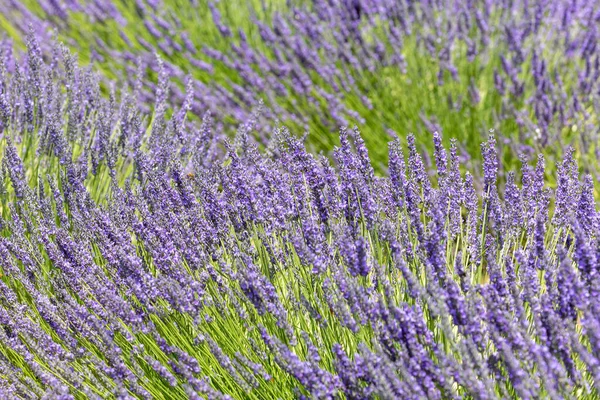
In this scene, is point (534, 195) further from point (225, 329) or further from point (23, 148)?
point (23, 148)

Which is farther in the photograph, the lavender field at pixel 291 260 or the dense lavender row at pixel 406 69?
the dense lavender row at pixel 406 69

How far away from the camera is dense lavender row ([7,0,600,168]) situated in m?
3.82

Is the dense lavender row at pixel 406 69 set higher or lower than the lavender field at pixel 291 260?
higher

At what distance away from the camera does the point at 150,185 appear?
2352mm

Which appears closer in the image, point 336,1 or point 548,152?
point 548,152

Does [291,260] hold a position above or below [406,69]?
below

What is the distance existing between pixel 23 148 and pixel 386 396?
2049 mm

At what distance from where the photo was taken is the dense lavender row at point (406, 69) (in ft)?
12.5

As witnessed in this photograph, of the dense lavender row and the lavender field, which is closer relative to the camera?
the lavender field

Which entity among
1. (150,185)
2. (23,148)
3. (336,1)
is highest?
(336,1)

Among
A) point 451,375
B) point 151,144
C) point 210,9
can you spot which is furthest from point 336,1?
point 451,375

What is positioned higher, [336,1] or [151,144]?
[336,1]

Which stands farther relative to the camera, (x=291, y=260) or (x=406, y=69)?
(x=406, y=69)

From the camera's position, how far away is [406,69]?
4062 mm
